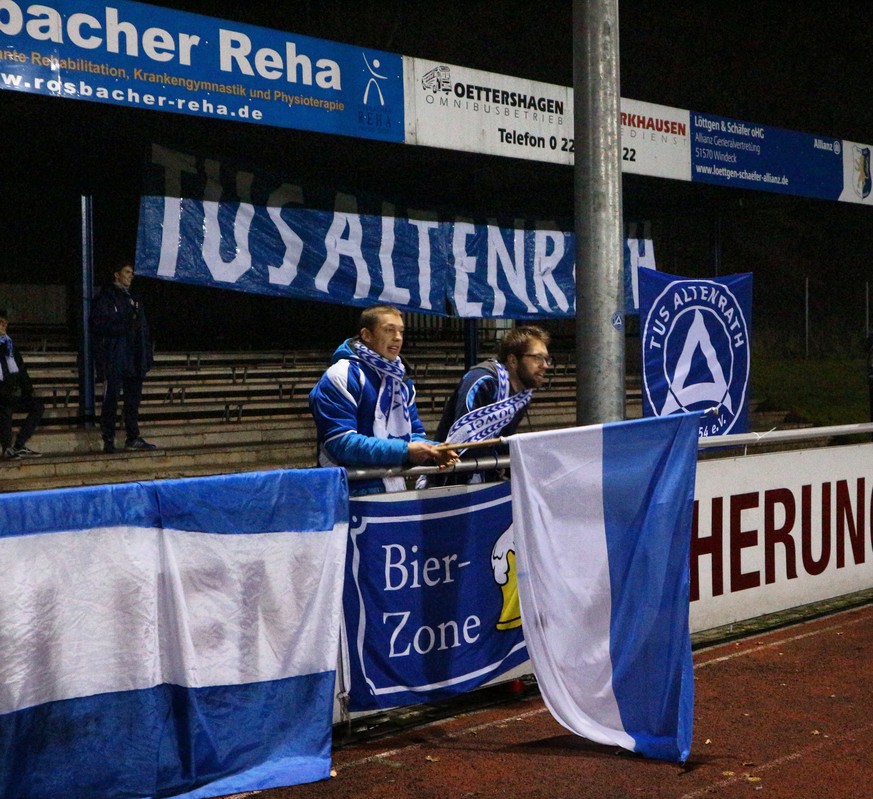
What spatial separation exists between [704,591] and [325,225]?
20.0 feet

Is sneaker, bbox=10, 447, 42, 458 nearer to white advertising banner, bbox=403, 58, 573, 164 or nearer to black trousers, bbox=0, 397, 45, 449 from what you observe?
black trousers, bbox=0, 397, 45, 449

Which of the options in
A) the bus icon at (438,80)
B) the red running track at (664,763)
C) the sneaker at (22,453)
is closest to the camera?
the red running track at (664,763)

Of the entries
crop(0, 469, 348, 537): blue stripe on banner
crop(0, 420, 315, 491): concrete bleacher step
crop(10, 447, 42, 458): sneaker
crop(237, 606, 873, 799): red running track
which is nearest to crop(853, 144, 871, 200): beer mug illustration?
crop(0, 420, 315, 491): concrete bleacher step

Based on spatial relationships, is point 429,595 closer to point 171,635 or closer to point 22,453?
point 171,635

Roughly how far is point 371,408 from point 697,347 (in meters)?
2.73

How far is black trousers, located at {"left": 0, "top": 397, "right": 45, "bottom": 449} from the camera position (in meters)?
10.2

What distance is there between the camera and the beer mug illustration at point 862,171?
14.9 metres

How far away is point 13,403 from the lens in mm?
10242

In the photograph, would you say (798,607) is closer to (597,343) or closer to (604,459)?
(597,343)

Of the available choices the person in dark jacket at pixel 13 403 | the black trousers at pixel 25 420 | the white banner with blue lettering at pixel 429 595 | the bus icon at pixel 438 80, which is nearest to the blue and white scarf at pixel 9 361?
the person in dark jacket at pixel 13 403

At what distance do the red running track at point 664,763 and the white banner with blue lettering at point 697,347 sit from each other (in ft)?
5.82

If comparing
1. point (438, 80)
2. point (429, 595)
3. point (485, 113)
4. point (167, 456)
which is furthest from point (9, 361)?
point (429, 595)

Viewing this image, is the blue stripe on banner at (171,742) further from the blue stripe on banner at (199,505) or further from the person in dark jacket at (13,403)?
the person in dark jacket at (13,403)

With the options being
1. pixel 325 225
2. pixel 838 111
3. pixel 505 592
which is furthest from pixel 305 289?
pixel 838 111
